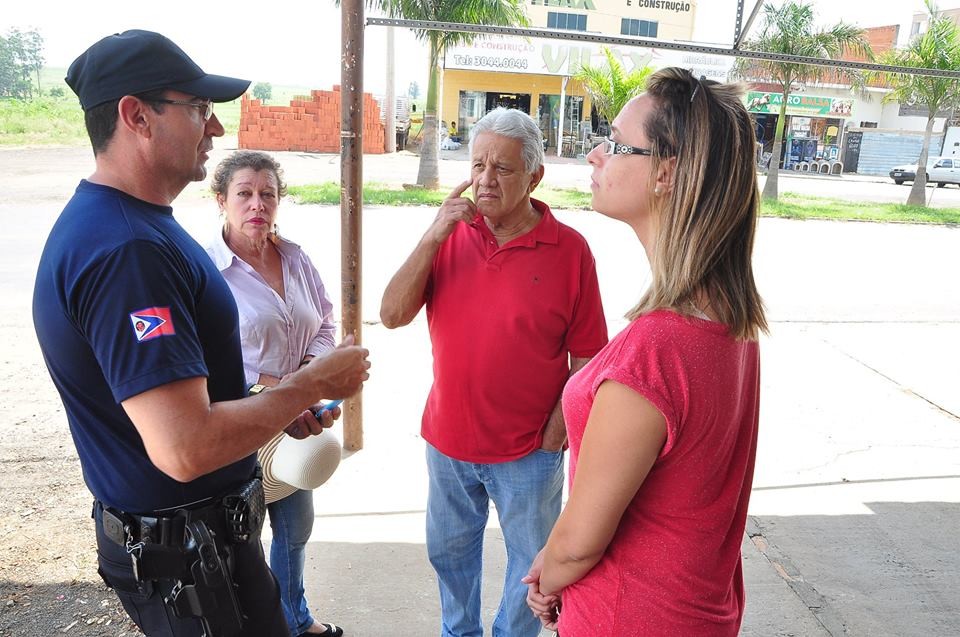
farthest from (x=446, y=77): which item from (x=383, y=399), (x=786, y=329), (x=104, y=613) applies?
(x=104, y=613)

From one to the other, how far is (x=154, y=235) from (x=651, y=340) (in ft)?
3.35

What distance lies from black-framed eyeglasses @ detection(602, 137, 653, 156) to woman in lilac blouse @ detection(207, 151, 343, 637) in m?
1.46

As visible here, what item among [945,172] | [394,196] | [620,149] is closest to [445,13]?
[394,196]

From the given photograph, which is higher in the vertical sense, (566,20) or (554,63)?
(566,20)

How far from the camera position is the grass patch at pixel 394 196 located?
16.5 metres

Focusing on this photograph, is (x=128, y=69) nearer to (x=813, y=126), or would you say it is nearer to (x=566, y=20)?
(x=566, y=20)

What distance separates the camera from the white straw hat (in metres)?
2.30

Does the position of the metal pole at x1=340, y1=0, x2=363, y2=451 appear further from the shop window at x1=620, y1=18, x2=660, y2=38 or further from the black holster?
the shop window at x1=620, y1=18, x2=660, y2=38

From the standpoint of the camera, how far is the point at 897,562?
3.49 m

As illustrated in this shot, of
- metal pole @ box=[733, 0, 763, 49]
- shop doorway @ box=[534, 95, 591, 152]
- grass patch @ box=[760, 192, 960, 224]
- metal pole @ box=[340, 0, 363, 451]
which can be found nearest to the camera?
metal pole @ box=[340, 0, 363, 451]

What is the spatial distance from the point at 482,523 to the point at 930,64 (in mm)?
24283

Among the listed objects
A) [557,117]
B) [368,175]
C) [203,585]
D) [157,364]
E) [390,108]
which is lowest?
[368,175]

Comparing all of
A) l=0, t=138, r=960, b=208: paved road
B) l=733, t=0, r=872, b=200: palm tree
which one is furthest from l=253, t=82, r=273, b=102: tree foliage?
l=733, t=0, r=872, b=200: palm tree

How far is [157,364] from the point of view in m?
1.41
